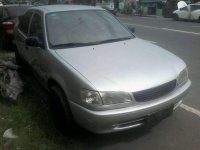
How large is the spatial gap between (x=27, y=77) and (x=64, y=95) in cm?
321

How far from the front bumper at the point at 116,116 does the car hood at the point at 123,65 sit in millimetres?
232

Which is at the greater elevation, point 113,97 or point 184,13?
point 113,97

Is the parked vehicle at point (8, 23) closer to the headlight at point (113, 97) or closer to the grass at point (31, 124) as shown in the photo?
the grass at point (31, 124)

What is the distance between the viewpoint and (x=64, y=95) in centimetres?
457

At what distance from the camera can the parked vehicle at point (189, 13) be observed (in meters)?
26.6

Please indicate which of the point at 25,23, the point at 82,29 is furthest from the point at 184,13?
the point at 82,29

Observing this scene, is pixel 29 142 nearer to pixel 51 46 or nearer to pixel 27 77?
pixel 51 46

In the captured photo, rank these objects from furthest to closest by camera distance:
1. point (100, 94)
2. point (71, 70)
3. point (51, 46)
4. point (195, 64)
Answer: point (195, 64)
point (51, 46)
point (71, 70)
point (100, 94)

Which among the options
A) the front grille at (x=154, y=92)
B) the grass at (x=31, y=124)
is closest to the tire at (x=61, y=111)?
the grass at (x=31, y=124)

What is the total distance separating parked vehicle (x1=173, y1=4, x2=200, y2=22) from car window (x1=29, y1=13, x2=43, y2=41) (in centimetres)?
2204

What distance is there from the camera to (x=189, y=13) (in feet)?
90.4

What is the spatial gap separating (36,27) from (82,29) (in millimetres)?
931

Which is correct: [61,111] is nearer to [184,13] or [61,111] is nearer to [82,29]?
[82,29]

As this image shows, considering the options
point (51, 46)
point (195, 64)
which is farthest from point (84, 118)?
point (195, 64)
